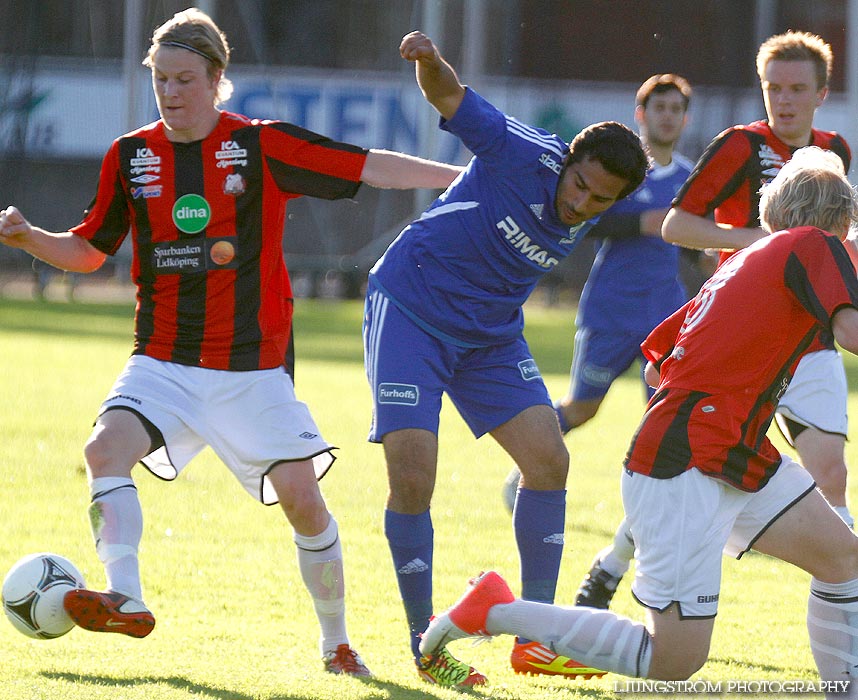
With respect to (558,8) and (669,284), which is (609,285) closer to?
(669,284)

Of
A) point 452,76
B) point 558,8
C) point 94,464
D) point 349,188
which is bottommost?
point 94,464

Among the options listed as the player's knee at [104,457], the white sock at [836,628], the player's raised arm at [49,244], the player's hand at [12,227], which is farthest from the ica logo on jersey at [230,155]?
the white sock at [836,628]

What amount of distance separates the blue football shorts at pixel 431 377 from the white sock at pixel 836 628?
1272mm

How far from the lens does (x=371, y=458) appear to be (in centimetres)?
929

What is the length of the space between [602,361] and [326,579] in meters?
3.23

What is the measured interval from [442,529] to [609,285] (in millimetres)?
1601

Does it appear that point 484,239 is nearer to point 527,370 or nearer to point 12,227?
point 527,370

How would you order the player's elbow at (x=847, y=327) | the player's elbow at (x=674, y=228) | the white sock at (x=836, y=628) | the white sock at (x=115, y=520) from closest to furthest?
the player's elbow at (x=847, y=327)
the white sock at (x=836, y=628)
the white sock at (x=115, y=520)
the player's elbow at (x=674, y=228)

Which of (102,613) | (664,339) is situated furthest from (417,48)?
(102,613)

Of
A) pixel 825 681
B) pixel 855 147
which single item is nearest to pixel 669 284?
pixel 825 681

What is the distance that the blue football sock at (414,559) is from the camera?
4.70 meters

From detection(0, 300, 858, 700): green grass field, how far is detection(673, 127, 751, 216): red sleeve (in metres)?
1.56

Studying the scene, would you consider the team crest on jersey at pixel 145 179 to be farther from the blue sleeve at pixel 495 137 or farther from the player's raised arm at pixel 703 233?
the player's raised arm at pixel 703 233

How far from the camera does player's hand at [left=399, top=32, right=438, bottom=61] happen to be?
4422mm
